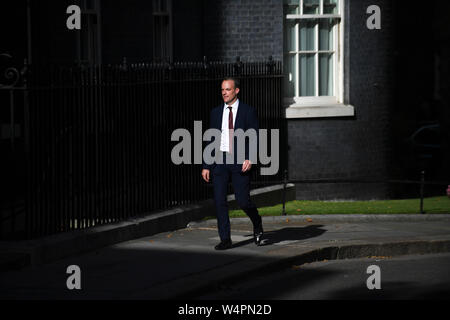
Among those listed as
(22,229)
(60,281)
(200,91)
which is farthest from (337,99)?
(60,281)

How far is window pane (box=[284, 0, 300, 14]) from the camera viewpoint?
16189mm

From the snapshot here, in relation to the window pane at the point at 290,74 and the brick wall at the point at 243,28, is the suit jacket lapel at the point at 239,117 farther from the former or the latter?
the window pane at the point at 290,74

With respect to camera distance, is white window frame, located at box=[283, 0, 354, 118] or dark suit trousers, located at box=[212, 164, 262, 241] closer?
dark suit trousers, located at box=[212, 164, 262, 241]

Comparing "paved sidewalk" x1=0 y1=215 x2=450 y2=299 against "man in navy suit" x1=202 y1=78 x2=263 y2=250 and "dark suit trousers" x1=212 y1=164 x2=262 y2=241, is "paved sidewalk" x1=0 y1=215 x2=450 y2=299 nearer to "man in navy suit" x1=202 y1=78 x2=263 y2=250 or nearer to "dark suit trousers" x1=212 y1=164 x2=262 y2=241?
"dark suit trousers" x1=212 y1=164 x2=262 y2=241

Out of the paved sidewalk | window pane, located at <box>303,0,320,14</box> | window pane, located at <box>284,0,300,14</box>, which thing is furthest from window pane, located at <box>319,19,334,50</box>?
the paved sidewalk

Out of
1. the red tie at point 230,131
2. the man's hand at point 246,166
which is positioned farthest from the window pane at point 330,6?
the man's hand at point 246,166

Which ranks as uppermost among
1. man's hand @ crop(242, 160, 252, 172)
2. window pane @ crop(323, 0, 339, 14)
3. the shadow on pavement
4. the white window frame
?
window pane @ crop(323, 0, 339, 14)

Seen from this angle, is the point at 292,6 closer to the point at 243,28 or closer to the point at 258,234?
the point at 243,28

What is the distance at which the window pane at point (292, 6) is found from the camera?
1619 cm

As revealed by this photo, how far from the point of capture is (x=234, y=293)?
884 centimetres

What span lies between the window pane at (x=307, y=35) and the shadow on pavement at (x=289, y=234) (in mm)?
4653

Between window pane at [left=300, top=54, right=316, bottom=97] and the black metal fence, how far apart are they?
1.92 metres

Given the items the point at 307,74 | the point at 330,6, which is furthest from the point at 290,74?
the point at 330,6
